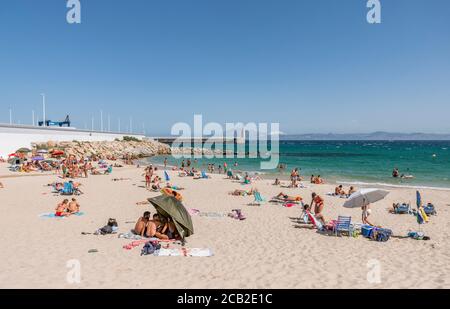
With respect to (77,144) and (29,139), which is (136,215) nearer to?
(29,139)

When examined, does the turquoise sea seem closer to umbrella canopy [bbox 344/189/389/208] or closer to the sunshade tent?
umbrella canopy [bbox 344/189/389/208]

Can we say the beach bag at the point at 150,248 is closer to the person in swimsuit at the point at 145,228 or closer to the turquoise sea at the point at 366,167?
the person in swimsuit at the point at 145,228

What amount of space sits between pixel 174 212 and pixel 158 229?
0.75 meters

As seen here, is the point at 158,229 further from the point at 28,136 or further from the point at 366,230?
the point at 28,136

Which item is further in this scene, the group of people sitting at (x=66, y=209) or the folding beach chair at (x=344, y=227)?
the group of people sitting at (x=66, y=209)

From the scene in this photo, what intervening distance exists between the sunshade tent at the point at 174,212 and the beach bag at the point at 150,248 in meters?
1.00

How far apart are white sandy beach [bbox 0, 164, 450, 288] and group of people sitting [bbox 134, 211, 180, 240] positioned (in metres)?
0.68

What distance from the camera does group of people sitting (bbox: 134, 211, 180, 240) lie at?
8930 millimetres

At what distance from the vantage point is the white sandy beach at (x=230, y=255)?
611cm

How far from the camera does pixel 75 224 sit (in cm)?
1045

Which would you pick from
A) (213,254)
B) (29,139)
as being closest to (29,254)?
(213,254)

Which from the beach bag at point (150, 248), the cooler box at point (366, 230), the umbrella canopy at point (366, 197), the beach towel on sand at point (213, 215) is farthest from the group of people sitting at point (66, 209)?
the cooler box at point (366, 230)
